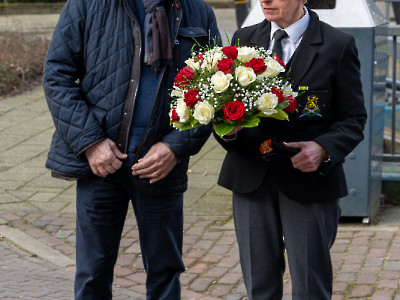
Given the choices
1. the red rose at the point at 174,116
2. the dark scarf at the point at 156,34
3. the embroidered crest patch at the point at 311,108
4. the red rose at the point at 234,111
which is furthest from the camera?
the dark scarf at the point at 156,34

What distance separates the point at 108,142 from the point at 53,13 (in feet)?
71.5

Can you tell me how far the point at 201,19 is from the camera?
12.5ft

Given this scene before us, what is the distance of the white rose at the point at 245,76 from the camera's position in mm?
3104

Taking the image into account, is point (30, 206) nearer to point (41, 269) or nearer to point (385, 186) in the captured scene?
point (41, 269)

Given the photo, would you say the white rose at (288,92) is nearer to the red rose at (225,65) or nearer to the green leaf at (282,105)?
the green leaf at (282,105)

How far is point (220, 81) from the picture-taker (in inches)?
121

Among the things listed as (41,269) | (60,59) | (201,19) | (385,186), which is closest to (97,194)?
(60,59)

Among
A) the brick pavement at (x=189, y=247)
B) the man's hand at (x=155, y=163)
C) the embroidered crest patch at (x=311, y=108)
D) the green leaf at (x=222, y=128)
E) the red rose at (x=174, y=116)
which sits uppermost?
the red rose at (x=174, y=116)

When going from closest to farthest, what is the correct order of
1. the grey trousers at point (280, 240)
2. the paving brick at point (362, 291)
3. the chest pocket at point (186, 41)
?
the grey trousers at point (280, 240), the chest pocket at point (186, 41), the paving brick at point (362, 291)

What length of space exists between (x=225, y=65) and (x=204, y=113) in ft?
0.72

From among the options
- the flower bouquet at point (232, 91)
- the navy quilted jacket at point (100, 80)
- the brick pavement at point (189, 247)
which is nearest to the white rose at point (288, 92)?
the flower bouquet at point (232, 91)

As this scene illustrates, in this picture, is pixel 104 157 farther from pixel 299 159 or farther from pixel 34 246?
pixel 34 246

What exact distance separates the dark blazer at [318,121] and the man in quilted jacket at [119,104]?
0.35 m

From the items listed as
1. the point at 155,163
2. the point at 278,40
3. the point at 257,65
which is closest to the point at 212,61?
the point at 257,65
